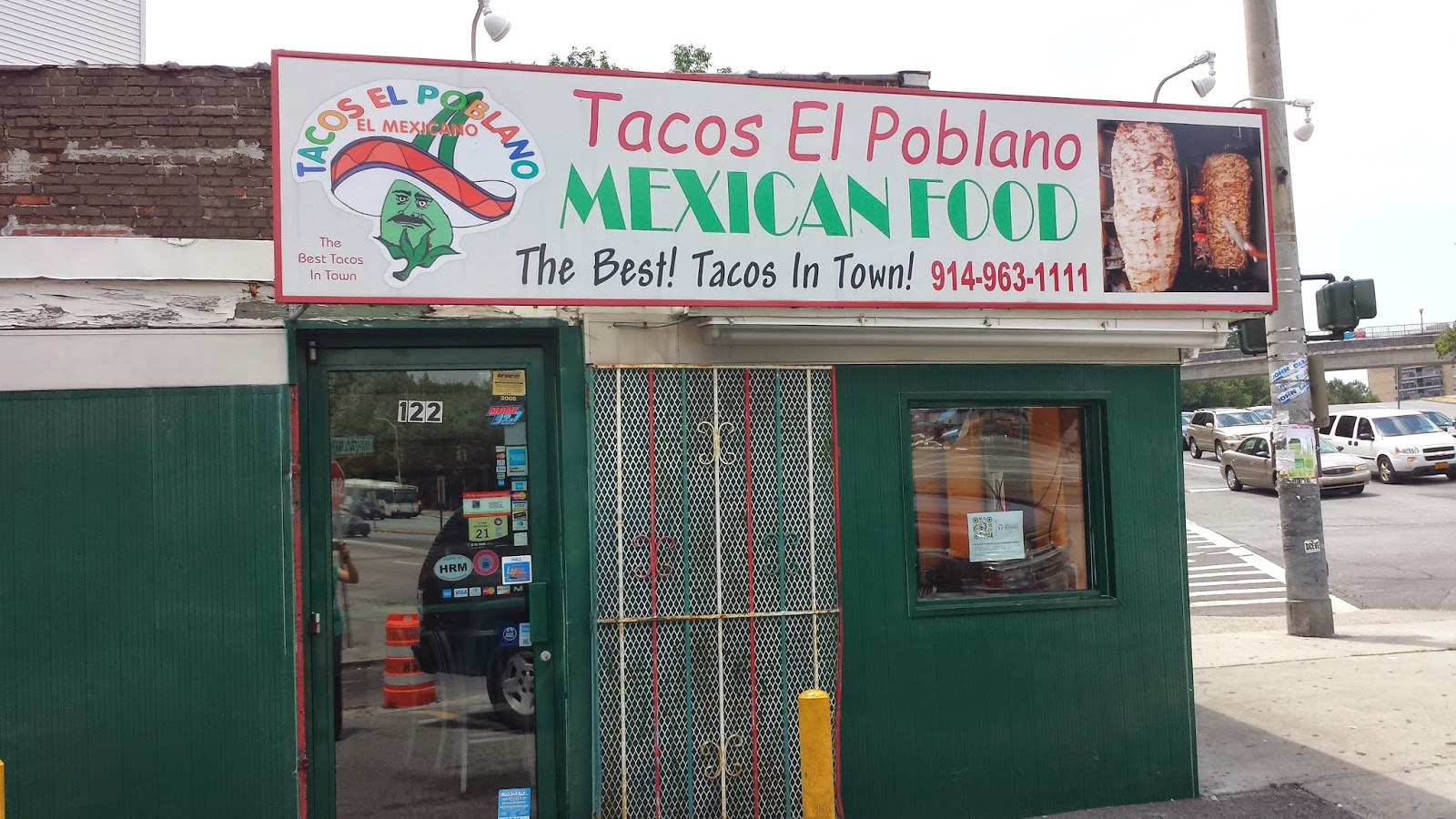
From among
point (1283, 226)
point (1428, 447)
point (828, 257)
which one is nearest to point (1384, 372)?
point (1428, 447)

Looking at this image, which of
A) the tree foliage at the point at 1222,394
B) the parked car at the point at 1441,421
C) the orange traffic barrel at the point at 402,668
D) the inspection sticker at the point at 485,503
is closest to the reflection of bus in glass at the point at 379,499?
the inspection sticker at the point at 485,503

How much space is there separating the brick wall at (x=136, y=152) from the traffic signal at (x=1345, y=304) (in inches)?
326

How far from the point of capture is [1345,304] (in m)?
9.02

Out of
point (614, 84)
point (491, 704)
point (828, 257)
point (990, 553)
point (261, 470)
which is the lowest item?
point (491, 704)

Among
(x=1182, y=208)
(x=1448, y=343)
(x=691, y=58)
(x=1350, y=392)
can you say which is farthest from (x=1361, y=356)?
(x=1182, y=208)

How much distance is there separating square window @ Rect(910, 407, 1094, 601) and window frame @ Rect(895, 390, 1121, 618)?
32 millimetres

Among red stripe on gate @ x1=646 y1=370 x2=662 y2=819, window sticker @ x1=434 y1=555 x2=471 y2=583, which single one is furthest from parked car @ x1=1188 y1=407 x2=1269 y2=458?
window sticker @ x1=434 y1=555 x2=471 y2=583

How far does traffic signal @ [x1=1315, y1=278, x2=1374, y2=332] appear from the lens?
352 inches

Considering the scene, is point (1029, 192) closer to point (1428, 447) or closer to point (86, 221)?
point (86, 221)

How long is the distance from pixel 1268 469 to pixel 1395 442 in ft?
13.6

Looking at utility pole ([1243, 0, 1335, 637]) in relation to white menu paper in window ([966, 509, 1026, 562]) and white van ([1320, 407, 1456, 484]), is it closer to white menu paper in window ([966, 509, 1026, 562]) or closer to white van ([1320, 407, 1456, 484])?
white menu paper in window ([966, 509, 1026, 562])

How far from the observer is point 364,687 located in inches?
200

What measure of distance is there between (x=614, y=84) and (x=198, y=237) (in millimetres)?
2026

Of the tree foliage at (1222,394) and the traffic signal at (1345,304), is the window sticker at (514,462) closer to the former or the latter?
the traffic signal at (1345,304)
